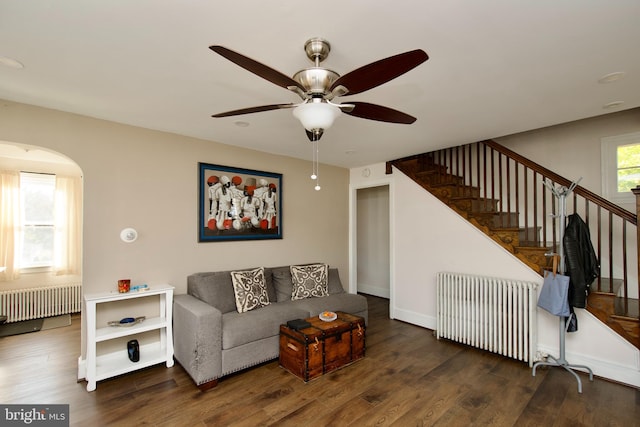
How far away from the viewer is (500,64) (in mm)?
1980

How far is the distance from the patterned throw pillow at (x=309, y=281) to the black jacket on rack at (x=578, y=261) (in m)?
2.67

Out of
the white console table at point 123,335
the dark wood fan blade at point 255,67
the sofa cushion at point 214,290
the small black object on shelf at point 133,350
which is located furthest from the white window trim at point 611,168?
the small black object on shelf at point 133,350

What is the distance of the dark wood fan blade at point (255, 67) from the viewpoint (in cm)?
125

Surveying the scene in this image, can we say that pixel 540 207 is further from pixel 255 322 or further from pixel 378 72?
pixel 255 322

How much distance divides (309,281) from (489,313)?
2189 mm

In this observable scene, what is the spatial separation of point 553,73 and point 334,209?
3.45 m

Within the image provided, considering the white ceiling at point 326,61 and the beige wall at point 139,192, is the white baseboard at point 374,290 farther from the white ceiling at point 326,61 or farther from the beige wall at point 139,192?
the white ceiling at point 326,61

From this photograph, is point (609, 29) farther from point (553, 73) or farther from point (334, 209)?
point (334, 209)

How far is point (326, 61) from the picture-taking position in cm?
194

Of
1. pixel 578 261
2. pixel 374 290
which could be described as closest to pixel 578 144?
pixel 578 261

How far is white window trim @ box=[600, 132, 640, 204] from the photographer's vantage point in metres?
3.52

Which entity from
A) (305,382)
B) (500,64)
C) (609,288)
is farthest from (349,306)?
(500,64)

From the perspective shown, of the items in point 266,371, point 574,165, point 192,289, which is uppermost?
point 574,165

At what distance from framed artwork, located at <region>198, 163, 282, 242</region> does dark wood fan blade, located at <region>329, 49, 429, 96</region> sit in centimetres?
251
